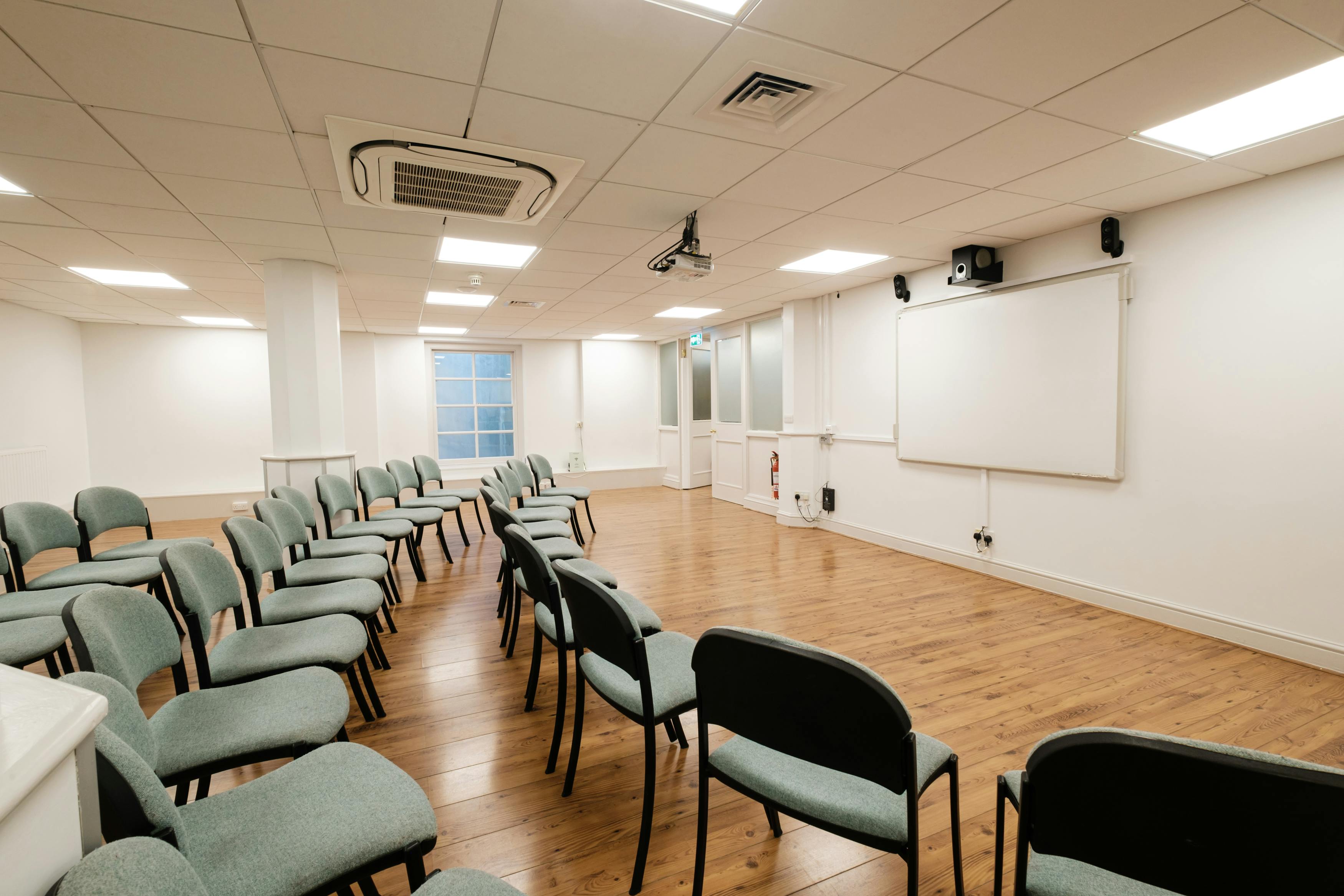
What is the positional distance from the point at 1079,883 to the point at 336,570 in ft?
10.3

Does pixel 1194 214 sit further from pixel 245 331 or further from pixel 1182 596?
pixel 245 331

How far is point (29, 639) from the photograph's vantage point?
2123mm

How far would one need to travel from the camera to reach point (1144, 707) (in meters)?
2.60

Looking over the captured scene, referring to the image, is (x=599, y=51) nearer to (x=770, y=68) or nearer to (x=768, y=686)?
(x=770, y=68)

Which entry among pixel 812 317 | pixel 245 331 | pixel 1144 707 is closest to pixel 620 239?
pixel 812 317

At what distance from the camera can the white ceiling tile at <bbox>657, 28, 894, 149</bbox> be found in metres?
1.91

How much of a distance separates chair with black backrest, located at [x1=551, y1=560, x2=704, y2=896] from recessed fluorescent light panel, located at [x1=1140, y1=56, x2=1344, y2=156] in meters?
3.12

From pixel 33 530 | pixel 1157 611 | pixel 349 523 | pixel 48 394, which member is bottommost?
pixel 1157 611

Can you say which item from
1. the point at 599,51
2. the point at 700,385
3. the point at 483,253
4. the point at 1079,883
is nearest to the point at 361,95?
the point at 599,51

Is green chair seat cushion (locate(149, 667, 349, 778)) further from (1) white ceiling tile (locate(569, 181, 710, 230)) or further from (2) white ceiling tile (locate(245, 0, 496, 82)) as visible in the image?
(1) white ceiling tile (locate(569, 181, 710, 230))

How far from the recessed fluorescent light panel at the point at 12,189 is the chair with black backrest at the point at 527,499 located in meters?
3.01

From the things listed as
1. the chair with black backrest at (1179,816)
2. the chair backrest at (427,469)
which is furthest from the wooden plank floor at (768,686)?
the chair backrest at (427,469)

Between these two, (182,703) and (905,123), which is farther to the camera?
(905,123)

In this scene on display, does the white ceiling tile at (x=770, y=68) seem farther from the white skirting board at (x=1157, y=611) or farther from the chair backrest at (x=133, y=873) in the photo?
the white skirting board at (x=1157, y=611)
